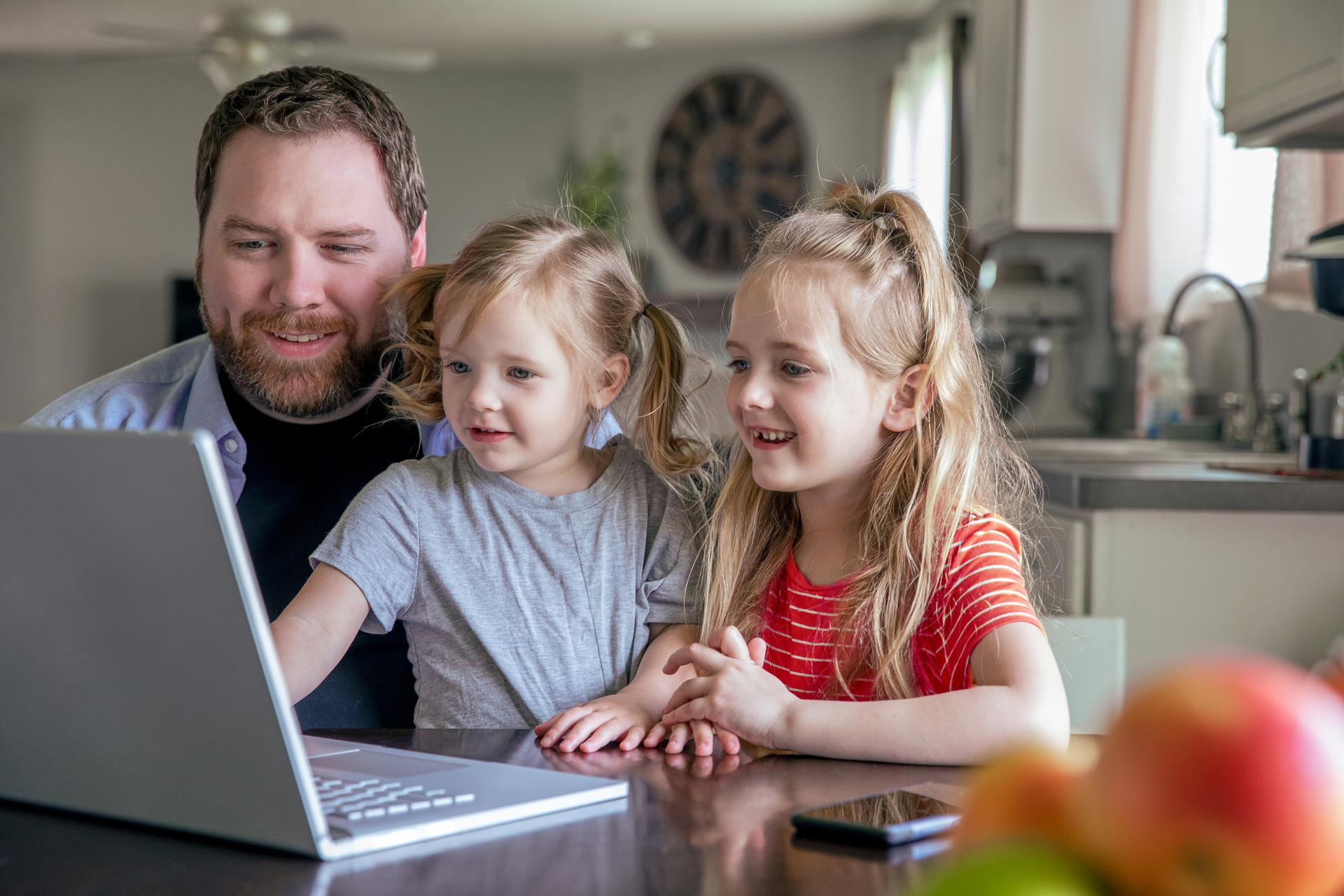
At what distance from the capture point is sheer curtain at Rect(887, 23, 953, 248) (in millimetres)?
5395

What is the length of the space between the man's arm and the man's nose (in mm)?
382

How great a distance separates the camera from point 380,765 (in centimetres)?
83

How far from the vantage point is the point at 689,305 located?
6.93 m

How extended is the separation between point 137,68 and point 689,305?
3302 mm

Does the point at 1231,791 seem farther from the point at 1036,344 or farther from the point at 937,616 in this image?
the point at 1036,344

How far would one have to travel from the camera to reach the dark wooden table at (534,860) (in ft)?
1.97

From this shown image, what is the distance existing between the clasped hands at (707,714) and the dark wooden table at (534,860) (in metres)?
0.16

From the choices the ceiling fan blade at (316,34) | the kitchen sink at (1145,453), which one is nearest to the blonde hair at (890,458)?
the kitchen sink at (1145,453)

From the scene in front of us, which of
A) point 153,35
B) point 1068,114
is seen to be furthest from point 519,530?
point 153,35

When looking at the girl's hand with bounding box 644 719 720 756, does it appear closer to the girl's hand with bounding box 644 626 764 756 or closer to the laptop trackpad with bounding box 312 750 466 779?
the girl's hand with bounding box 644 626 764 756

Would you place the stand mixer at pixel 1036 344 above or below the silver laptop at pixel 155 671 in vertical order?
above

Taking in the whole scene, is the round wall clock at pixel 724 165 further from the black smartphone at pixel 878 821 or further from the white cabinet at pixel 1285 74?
the black smartphone at pixel 878 821

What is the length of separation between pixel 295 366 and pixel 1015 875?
1.31 meters

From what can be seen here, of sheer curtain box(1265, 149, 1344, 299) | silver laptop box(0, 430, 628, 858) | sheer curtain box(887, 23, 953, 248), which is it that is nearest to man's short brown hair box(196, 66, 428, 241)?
silver laptop box(0, 430, 628, 858)
